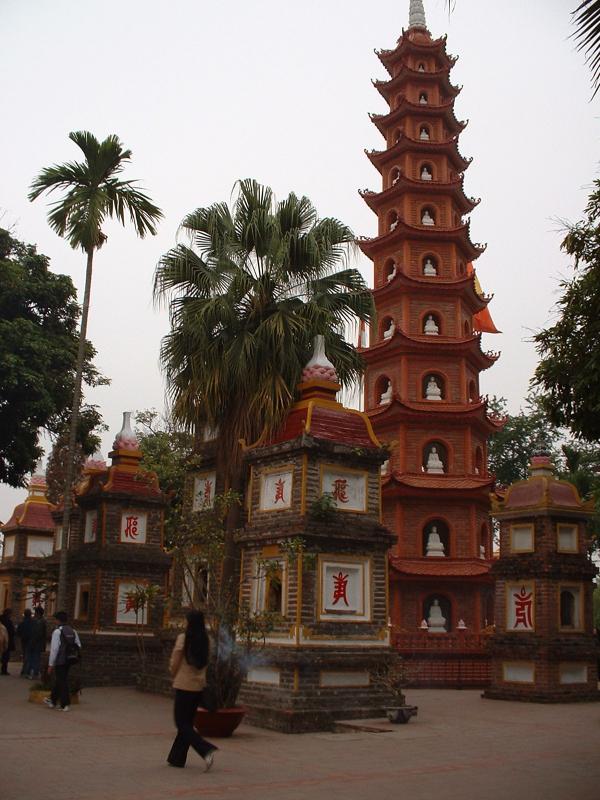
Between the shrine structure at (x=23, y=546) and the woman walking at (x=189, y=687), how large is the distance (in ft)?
67.6

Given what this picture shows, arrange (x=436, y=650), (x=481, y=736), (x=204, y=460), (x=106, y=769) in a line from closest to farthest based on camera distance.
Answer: (x=106, y=769)
(x=481, y=736)
(x=204, y=460)
(x=436, y=650)

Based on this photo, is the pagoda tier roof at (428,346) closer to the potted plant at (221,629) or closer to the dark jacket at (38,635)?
the potted plant at (221,629)

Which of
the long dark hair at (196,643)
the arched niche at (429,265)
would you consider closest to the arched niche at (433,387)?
the arched niche at (429,265)

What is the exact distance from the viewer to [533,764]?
389 inches

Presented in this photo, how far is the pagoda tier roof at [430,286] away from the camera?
94.1ft

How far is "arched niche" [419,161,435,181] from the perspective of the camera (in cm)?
3133

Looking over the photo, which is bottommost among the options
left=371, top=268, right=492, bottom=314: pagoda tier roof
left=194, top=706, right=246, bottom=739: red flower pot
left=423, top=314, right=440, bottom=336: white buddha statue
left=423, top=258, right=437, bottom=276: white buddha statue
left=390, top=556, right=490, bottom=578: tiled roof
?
left=194, top=706, right=246, bottom=739: red flower pot

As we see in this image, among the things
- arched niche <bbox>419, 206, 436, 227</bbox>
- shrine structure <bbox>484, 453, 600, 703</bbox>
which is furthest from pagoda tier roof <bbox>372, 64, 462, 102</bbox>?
shrine structure <bbox>484, 453, 600, 703</bbox>

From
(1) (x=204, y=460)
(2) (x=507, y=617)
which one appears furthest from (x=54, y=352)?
(2) (x=507, y=617)

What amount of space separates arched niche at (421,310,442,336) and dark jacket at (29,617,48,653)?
15.3 metres

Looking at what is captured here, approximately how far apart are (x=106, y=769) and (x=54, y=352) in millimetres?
12577

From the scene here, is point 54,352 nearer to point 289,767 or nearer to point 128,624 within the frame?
point 128,624

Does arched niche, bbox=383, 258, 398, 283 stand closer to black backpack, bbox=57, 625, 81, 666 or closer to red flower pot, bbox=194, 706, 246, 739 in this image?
black backpack, bbox=57, 625, 81, 666

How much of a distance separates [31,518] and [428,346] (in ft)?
47.8
